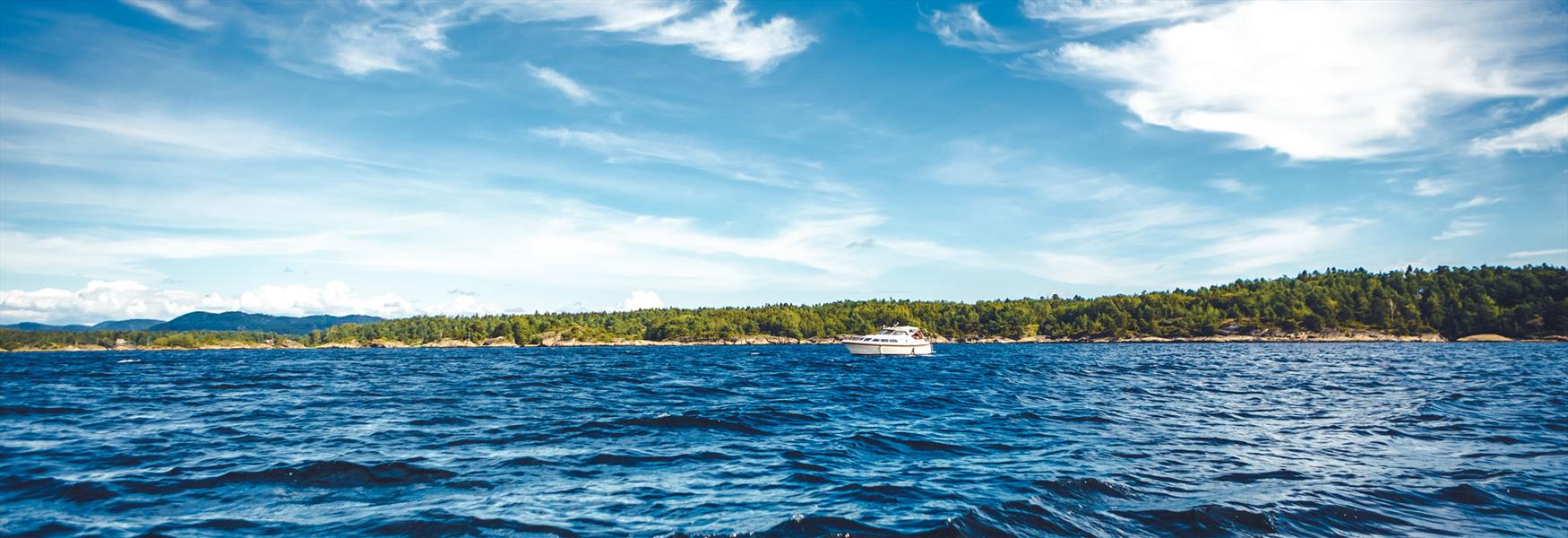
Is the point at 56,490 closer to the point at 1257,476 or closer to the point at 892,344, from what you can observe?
the point at 1257,476

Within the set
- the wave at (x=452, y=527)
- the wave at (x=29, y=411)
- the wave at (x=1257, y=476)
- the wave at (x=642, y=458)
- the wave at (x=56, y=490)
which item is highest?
the wave at (x=1257, y=476)

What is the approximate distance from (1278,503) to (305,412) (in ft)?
112

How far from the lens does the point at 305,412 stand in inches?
1165

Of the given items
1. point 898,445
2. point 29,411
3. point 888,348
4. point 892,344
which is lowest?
point 29,411

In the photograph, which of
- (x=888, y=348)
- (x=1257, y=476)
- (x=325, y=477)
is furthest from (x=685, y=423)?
(x=888, y=348)

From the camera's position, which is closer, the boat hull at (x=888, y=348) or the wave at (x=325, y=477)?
the wave at (x=325, y=477)

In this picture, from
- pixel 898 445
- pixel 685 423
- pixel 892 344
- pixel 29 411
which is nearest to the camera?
pixel 898 445

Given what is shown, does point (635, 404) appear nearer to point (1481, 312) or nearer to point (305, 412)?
point (305, 412)

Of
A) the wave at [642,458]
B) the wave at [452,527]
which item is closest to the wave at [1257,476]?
the wave at [642,458]

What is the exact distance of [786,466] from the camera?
707 inches

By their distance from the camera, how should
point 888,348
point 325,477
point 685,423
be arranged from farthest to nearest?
point 888,348 < point 685,423 < point 325,477

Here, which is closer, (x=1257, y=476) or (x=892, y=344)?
(x=1257, y=476)

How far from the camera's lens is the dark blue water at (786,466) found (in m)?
12.7

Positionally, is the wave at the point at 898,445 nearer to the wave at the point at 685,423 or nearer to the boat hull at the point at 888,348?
the wave at the point at 685,423
